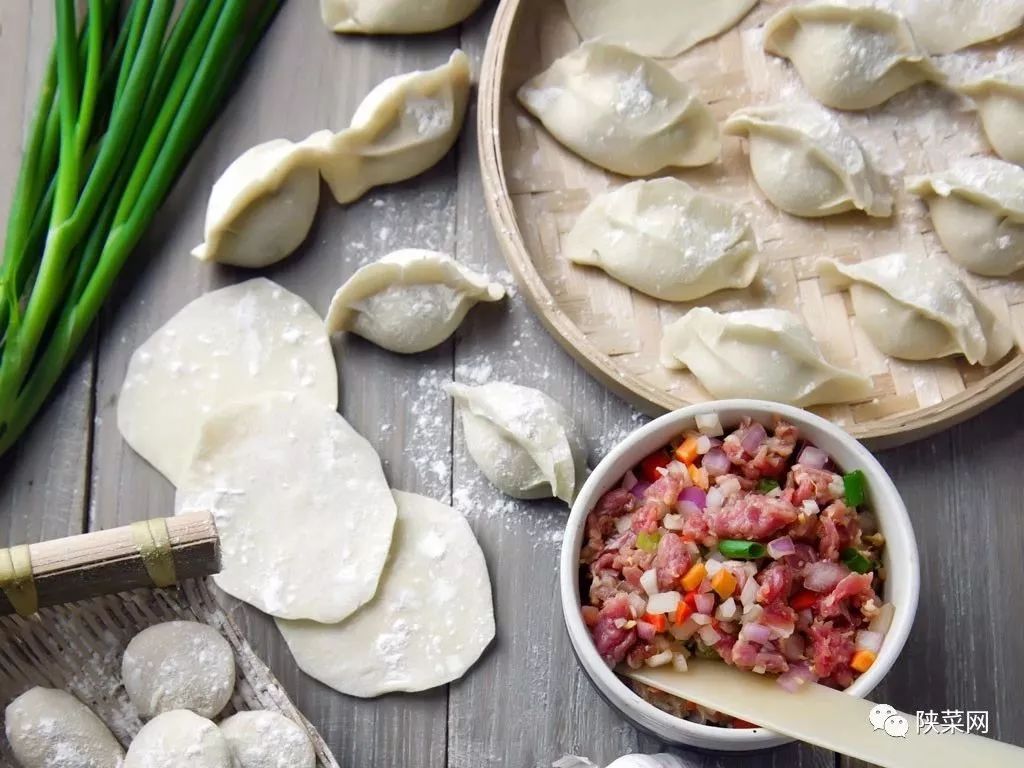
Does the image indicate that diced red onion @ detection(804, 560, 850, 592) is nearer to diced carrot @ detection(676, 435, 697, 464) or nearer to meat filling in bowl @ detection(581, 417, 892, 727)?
meat filling in bowl @ detection(581, 417, 892, 727)

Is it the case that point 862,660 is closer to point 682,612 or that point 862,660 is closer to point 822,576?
point 822,576

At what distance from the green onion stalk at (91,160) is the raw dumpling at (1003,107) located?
A: 39.4 inches

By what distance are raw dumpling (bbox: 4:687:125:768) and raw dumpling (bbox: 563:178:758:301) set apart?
2.65 feet

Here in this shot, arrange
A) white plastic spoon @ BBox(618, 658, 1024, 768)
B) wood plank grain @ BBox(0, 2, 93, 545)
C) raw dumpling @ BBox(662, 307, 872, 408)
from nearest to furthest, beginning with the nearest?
1. white plastic spoon @ BBox(618, 658, 1024, 768)
2. raw dumpling @ BBox(662, 307, 872, 408)
3. wood plank grain @ BBox(0, 2, 93, 545)

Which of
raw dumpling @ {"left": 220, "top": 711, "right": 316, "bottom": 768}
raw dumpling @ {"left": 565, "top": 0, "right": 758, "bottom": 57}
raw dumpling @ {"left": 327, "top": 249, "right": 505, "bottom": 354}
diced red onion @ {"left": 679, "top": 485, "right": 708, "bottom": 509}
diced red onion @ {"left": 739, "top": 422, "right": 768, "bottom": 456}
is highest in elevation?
raw dumpling @ {"left": 565, "top": 0, "right": 758, "bottom": 57}

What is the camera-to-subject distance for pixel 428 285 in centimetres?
139

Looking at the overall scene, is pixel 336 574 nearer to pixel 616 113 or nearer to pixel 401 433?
pixel 401 433

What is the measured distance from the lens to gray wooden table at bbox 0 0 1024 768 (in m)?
1.35

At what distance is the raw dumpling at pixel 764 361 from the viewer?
4.25 feet

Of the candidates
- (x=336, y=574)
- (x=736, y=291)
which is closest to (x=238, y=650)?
(x=336, y=574)

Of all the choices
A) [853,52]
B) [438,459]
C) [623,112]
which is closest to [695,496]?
[438,459]

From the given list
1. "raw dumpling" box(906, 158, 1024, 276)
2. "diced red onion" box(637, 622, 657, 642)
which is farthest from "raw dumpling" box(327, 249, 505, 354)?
"raw dumpling" box(906, 158, 1024, 276)

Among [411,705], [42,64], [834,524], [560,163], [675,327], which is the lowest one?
[411,705]

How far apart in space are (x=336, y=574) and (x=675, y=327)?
54 cm
